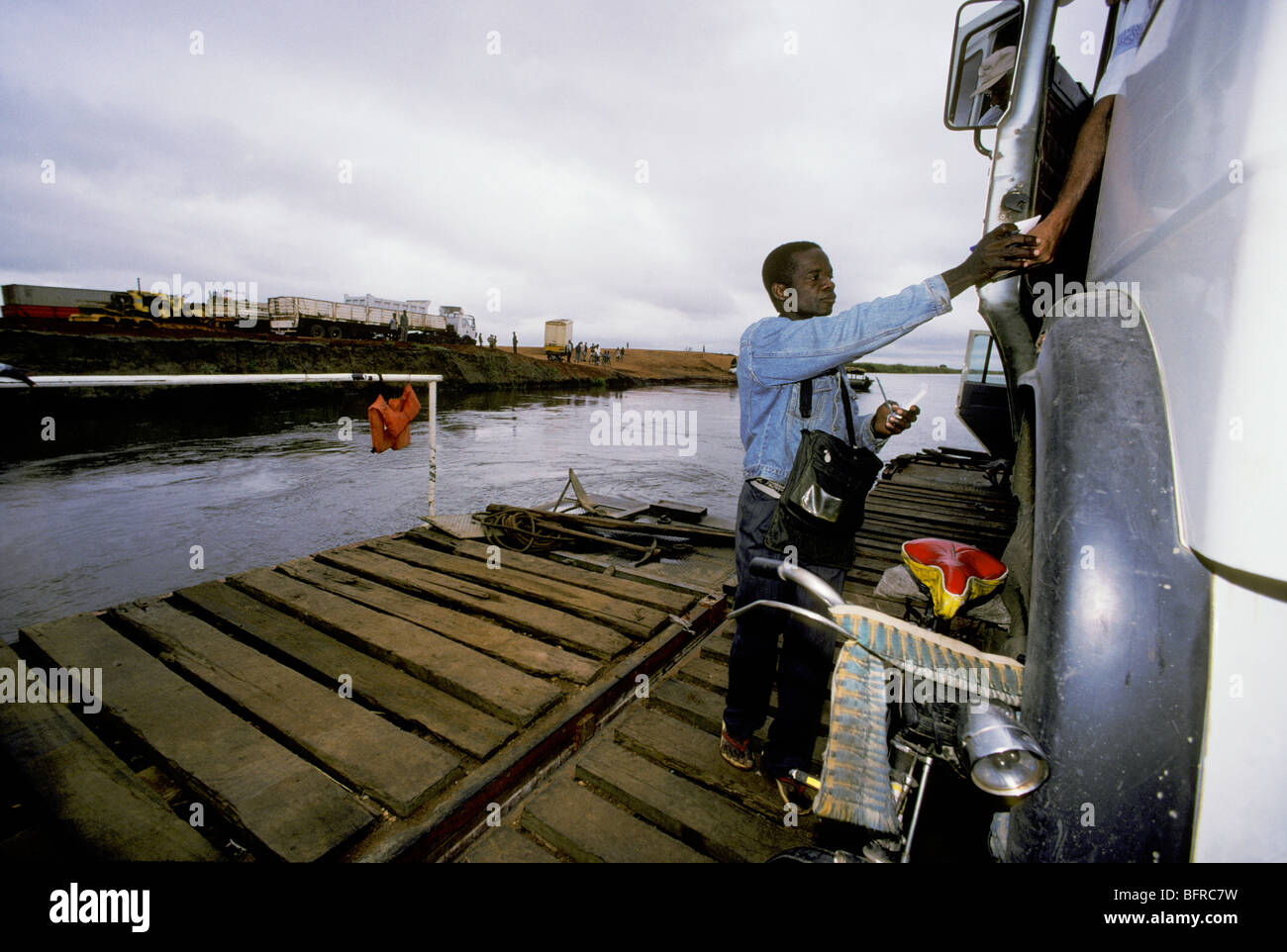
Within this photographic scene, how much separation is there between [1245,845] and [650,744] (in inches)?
80.3

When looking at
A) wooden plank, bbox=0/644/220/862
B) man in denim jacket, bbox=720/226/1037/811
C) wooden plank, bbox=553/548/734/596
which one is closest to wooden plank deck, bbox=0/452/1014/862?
wooden plank, bbox=0/644/220/862

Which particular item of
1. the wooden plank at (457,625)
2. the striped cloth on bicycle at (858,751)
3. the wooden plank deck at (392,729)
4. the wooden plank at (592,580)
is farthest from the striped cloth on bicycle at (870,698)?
the wooden plank at (592,580)

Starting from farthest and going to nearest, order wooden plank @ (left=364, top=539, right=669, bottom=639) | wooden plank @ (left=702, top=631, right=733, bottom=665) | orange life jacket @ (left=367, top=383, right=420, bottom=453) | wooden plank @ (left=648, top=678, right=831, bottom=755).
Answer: orange life jacket @ (left=367, top=383, right=420, bottom=453)
wooden plank @ (left=364, top=539, right=669, bottom=639)
wooden plank @ (left=702, top=631, right=733, bottom=665)
wooden plank @ (left=648, top=678, right=831, bottom=755)

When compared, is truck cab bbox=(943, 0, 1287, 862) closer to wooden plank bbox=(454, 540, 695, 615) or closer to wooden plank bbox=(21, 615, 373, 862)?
wooden plank bbox=(21, 615, 373, 862)

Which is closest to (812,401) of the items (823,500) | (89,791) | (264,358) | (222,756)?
(823,500)

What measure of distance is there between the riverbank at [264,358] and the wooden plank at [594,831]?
3490mm

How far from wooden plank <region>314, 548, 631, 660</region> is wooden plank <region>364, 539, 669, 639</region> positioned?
9 cm

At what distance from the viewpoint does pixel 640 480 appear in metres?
11.3

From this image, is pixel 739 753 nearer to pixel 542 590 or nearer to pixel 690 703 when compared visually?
pixel 690 703

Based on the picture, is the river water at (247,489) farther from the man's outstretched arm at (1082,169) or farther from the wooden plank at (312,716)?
the wooden plank at (312,716)

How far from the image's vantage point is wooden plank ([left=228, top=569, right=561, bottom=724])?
9.59ft

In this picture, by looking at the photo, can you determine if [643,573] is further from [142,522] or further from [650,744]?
[142,522]

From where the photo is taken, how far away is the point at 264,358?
23.5 metres
